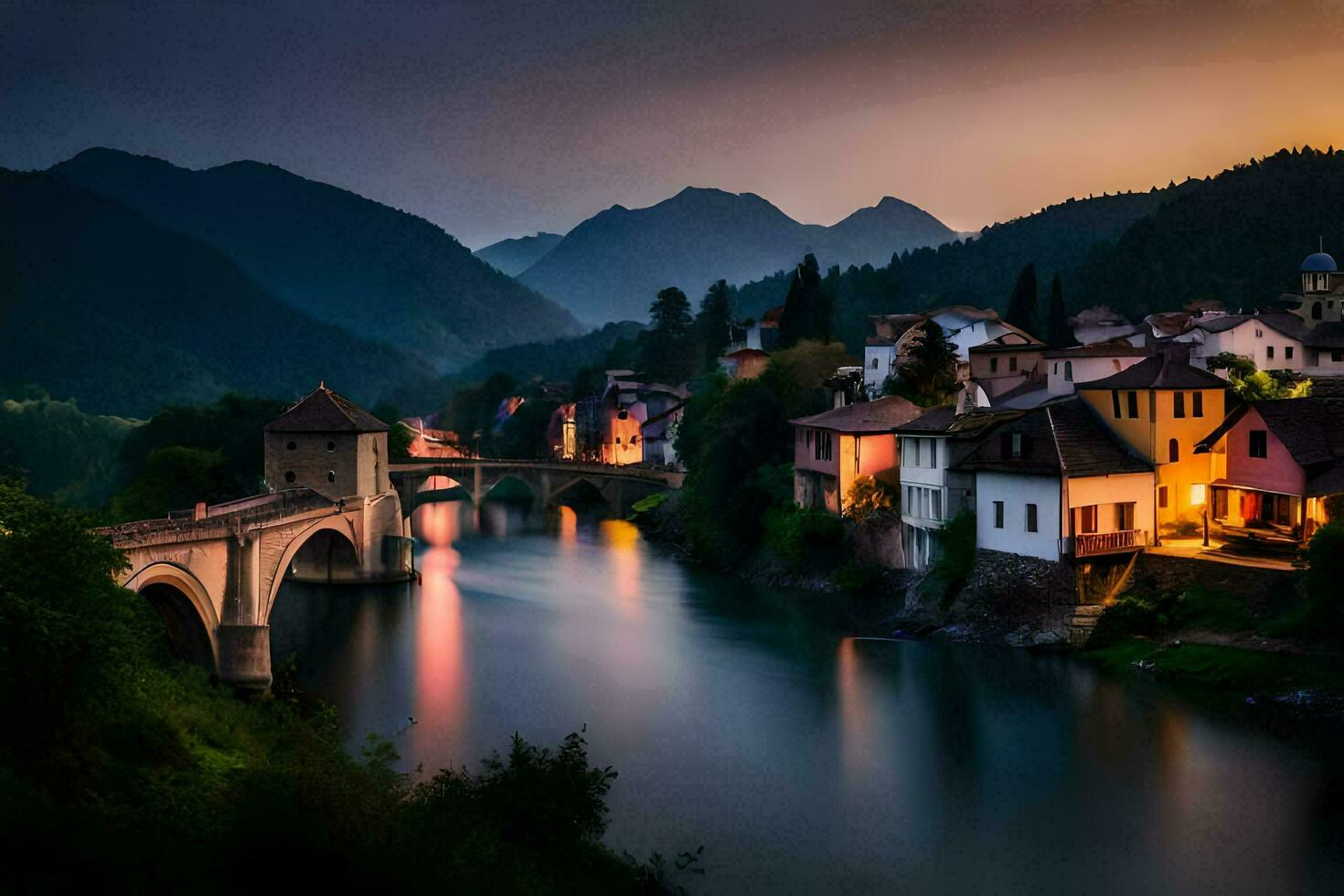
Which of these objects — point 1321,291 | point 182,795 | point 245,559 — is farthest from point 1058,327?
point 182,795

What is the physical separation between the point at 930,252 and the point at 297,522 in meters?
113

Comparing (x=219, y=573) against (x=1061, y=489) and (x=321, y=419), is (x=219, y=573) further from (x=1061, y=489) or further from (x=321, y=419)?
(x=1061, y=489)

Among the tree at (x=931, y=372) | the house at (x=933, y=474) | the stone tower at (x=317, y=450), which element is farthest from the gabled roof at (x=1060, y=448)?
the stone tower at (x=317, y=450)

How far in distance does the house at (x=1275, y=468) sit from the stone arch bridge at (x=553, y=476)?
38.2m

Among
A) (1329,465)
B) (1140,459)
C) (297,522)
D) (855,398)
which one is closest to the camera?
(1329,465)

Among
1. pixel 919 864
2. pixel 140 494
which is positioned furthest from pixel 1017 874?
pixel 140 494

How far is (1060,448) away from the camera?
3397 centimetres

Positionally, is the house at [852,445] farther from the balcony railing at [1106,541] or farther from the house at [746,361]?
the house at [746,361]

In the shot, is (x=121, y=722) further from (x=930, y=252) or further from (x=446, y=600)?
(x=930, y=252)

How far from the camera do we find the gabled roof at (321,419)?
46344mm

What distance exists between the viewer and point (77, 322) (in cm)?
16625

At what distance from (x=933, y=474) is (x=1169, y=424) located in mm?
7281

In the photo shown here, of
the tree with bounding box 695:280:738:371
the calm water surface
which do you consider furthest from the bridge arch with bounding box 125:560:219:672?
the tree with bounding box 695:280:738:371

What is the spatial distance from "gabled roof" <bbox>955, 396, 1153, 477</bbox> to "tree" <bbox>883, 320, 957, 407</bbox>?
541 inches
